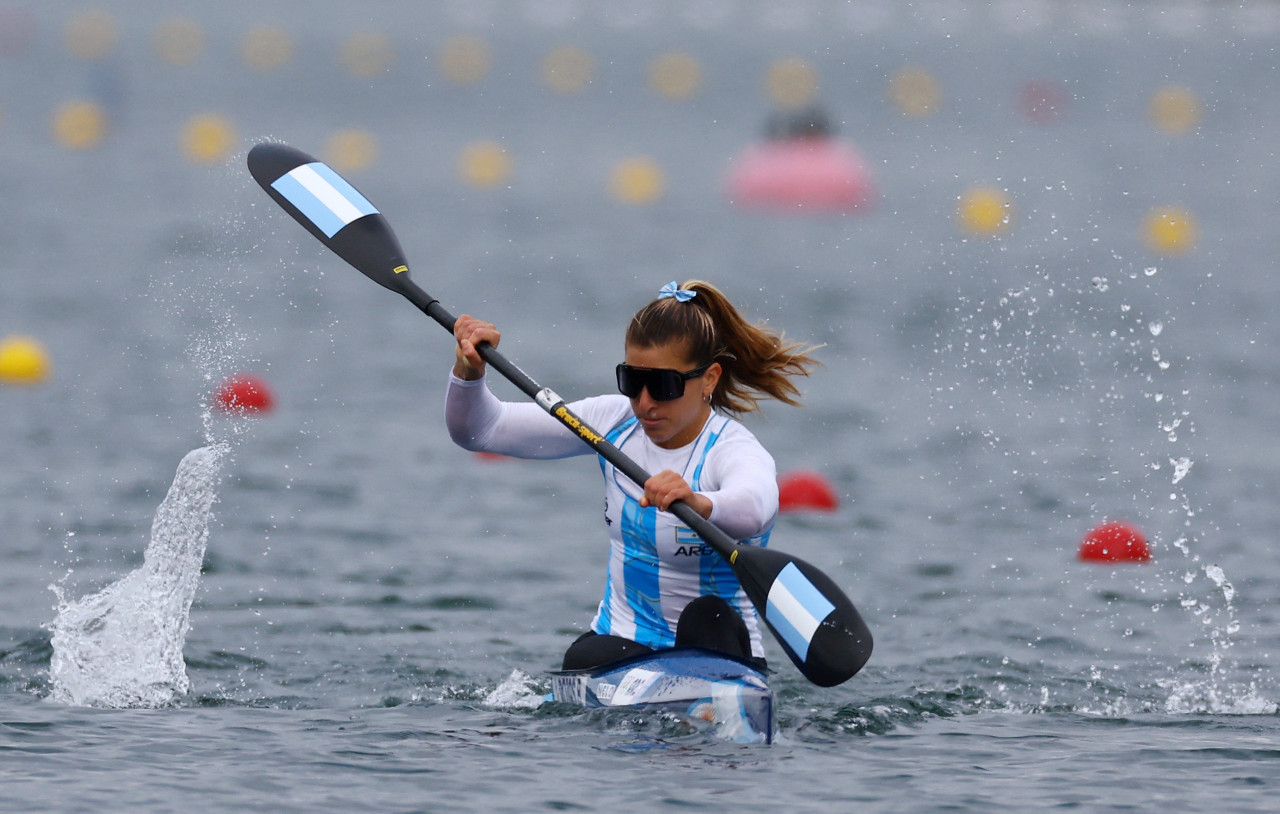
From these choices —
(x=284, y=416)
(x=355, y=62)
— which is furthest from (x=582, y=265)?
(x=355, y=62)

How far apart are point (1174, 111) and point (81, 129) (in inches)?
670

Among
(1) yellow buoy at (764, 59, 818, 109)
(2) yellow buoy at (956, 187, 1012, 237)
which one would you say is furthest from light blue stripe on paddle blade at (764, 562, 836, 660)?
(1) yellow buoy at (764, 59, 818, 109)

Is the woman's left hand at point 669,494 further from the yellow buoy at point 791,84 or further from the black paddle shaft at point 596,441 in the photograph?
the yellow buoy at point 791,84

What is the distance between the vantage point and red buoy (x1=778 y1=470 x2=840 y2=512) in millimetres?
10148

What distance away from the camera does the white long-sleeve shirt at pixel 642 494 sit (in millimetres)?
5699

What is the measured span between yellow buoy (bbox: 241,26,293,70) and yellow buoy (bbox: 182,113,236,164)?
969 cm

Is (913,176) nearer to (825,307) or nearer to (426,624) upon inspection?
(825,307)

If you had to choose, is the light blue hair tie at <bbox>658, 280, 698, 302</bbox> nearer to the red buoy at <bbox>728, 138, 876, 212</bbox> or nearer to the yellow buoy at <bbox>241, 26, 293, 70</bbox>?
the red buoy at <bbox>728, 138, 876, 212</bbox>

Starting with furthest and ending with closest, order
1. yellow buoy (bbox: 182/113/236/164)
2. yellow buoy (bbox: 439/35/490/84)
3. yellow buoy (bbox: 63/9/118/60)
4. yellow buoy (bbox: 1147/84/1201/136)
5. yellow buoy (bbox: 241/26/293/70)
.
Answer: yellow buoy (bbox: 63/9/118/60)
yellow buoy (bbox: 241/26/293/70)
yellow buoy (bbox: 439/35/490/84)
yellow buoy (bbox: 1147/84/1201/136)
yellow buoy (bbox: 182/113/236/164)

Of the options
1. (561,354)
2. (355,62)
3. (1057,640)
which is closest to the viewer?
(1057,640)

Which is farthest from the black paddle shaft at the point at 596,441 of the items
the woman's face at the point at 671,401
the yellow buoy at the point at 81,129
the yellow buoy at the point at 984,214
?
the yellow buoy at the point at 81,129

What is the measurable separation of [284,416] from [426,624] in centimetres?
436

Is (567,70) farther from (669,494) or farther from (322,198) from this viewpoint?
(669,494)

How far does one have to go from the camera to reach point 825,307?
52.4 ft
